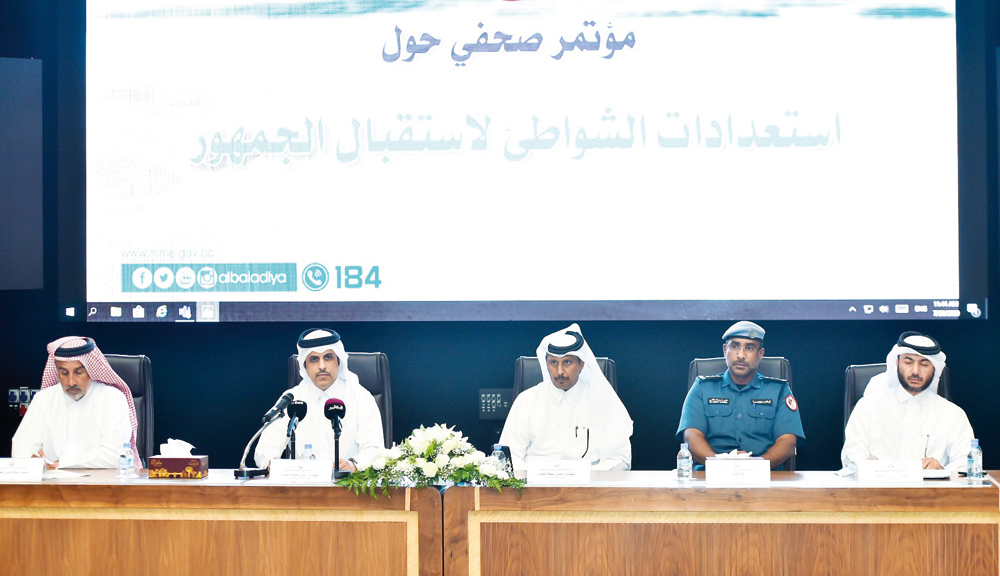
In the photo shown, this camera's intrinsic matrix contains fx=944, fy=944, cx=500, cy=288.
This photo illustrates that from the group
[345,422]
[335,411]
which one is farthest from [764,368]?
[335,411]

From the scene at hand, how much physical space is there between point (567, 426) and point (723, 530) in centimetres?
129

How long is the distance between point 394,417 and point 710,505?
6.97 feet

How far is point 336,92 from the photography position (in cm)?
417

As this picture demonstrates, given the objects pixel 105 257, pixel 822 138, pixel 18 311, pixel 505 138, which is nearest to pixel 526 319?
pixel 505 138

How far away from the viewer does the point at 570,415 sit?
386 cm

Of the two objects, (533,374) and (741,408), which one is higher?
(533,374)

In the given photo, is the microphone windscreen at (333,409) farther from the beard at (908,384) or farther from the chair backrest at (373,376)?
the beard at (908,384)

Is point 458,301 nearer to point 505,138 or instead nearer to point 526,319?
point 526,319

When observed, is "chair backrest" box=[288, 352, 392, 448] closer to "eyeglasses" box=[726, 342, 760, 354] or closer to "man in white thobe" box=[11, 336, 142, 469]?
"man in white thobe" box=[11, 336, 142, 469]

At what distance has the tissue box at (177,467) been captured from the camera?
9.27 feet

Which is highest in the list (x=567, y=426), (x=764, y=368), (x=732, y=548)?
(x=764, y=368)

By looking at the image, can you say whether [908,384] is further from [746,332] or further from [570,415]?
[570,415]

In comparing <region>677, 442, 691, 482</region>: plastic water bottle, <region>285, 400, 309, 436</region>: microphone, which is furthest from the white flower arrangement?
<region>677, 442, 691, 482</region>: plastic water bottle

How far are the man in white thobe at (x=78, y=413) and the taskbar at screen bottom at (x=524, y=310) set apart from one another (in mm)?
369
